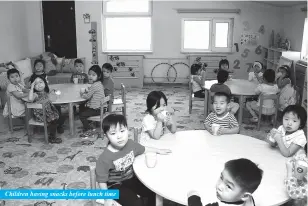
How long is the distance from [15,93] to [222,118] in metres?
2.57

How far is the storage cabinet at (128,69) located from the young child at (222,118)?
4725 millimetres

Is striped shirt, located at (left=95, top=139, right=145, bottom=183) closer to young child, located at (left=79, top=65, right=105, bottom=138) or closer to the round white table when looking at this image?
the round white table

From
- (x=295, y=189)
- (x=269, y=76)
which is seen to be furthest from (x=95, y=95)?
(x=295, y=189)

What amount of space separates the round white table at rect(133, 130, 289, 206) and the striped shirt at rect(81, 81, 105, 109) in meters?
1.71

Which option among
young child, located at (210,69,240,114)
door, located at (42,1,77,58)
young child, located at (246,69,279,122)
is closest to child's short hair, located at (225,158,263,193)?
young child, located at (210,69,240,114)

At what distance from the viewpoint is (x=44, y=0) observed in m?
7.20

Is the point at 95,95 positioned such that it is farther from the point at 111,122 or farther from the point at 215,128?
the point at 111,122

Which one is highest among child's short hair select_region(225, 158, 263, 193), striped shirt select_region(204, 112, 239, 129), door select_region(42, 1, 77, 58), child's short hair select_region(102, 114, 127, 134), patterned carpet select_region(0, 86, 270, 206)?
door select_region(42, 1, 77, 58)

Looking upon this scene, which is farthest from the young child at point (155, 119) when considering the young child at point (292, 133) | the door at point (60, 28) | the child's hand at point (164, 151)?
the door at point (60, 28)

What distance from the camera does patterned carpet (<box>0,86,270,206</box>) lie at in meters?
2.88

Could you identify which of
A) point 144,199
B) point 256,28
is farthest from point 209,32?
point 144,199

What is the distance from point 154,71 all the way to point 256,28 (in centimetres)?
262

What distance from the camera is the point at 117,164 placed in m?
1.90

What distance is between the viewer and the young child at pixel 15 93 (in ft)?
12.5
